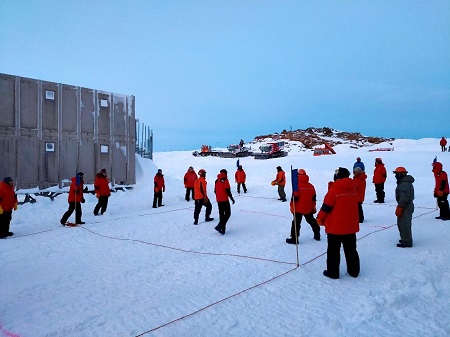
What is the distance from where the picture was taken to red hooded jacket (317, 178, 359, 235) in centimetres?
469

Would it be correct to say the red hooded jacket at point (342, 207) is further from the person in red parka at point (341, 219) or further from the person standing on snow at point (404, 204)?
the person standing on snow at point (404, 204)

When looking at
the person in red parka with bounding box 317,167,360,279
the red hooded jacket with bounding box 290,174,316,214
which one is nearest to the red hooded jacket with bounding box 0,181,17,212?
the red hooded jacket with bounding box 290,174,316,214

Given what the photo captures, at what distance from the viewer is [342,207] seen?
4.71 m

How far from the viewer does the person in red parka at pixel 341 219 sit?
185 inches

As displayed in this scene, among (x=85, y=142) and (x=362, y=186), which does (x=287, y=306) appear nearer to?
(x=362, y=186)

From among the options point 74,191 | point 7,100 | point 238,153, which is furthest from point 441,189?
point 238,153

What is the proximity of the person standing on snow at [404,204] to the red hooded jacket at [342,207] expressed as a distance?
5.91ft

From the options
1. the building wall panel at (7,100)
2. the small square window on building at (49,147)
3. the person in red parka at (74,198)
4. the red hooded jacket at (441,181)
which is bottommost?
the person in red parka at (74,198)

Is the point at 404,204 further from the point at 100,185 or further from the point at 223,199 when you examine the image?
the point at 100,185

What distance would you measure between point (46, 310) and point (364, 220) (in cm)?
823

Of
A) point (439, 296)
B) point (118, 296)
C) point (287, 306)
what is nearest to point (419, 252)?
point (439, 296)

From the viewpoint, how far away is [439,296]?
404 cm

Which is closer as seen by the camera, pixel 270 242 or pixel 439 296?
pixel 439 296

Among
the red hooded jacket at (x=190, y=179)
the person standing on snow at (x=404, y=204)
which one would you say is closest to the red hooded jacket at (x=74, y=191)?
the red hooded jacket at (x=190, y=179)
